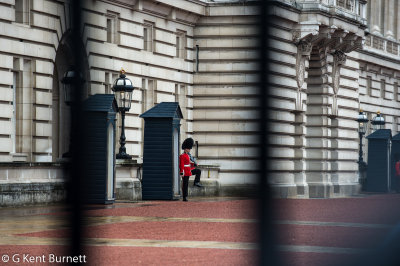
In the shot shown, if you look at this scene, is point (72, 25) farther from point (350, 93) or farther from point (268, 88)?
point (350, 93)

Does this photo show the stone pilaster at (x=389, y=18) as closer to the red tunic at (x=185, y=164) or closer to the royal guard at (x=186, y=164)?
the royal guard at (x=186, y=164)

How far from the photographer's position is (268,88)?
2.06 meters

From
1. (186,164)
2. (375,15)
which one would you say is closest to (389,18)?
(375,15)

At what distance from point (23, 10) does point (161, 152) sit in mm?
19957

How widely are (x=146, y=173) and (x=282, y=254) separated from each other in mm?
20682

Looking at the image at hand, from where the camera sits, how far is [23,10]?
2.94 meters

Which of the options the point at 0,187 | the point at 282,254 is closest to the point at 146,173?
the point at 0,187

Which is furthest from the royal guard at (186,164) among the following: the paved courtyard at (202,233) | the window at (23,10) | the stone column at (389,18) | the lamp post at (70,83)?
the lamp post at (70,83)

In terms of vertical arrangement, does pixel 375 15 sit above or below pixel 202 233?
above

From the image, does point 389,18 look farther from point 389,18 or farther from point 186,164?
point 186,164

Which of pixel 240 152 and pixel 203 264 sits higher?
pixel 240 152

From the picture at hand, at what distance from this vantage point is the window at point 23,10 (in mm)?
2883

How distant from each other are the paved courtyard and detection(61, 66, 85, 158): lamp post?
0.27 meters

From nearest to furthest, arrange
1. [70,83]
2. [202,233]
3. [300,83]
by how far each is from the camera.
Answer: [70,83]
[300,83]
[202,233]
